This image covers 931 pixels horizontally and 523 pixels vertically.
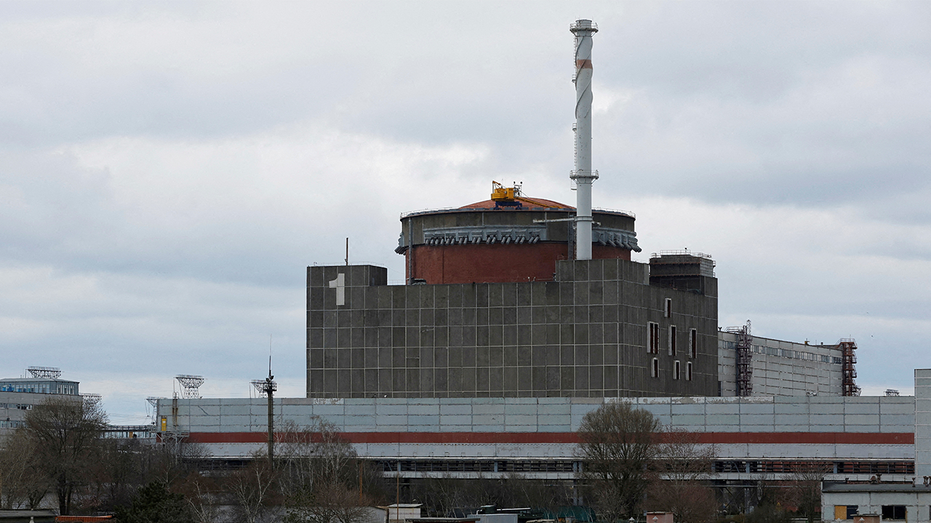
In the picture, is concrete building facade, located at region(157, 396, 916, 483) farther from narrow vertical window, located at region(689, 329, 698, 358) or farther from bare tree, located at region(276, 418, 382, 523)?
narrow vertical window, located at region(689, 329, 698, 358)

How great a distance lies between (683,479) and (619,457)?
4.71m

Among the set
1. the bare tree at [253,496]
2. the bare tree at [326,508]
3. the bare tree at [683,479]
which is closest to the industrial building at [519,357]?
the bare tree at [683,479]

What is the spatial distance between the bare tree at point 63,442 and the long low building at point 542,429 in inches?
506

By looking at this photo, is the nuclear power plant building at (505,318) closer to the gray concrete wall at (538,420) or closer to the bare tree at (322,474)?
the gray concrete wall at (538,420)

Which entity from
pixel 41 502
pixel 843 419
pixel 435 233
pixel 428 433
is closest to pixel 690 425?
pixel 843 419

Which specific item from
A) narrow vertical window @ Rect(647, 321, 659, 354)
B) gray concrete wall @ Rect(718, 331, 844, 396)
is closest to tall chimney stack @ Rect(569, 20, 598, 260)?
narrow vertical window @ Rect(647, 321, 659, 354)

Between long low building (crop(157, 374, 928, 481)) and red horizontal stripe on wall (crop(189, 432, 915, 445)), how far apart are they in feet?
0.27

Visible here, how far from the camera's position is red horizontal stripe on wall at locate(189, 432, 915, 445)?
358 ft

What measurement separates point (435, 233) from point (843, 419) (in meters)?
39.6

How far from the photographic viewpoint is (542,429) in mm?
117250

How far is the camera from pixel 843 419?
110 m

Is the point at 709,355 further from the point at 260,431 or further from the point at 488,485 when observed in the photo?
the point at 260,431

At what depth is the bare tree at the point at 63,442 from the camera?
110688 millimetres

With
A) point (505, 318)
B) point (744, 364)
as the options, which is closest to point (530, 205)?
point (505, 318)
